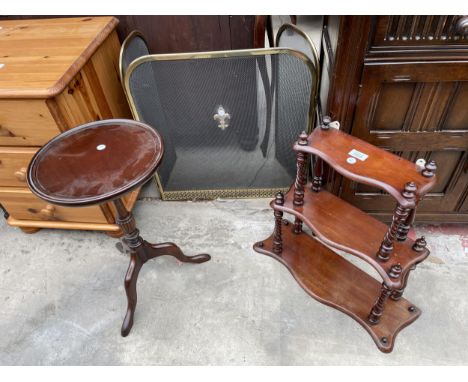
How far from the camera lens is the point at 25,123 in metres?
1.33

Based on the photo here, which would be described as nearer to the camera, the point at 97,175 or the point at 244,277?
the point at 97,175

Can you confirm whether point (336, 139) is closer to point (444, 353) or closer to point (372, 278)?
point (372, 278)

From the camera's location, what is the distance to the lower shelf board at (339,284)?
1.37 m

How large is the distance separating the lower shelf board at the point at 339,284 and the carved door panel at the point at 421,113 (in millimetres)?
538

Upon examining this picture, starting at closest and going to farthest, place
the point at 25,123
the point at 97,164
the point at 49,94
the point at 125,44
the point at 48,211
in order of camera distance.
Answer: the point at 97,164, the point at 49,94, the point at 25,123, the point at 125,44, the point at 48,211

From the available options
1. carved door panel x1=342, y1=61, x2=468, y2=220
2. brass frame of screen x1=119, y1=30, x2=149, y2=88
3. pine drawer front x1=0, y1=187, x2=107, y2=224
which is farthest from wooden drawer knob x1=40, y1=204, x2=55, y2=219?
carved door panel x1=342, y1=61, x2=468, y2=220

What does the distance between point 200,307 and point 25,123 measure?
1.03 m

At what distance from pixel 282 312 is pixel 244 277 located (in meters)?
0.23

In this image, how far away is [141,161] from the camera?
1093 mm

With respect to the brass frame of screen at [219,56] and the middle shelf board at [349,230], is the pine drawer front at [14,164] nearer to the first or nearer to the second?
the brass frame of screen at [219,56]

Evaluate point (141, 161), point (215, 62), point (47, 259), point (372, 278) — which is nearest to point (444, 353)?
point (372, 278)

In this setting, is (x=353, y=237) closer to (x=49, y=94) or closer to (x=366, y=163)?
(x=366, y=163)

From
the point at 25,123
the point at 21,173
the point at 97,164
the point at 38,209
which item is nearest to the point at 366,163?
the point at 97,164

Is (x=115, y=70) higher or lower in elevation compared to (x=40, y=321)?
higher
